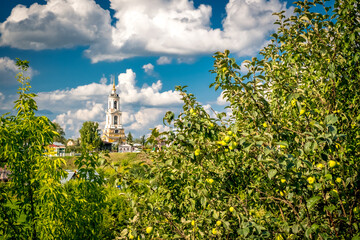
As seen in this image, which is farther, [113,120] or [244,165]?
[113,120]

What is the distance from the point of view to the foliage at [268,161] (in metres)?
1.94

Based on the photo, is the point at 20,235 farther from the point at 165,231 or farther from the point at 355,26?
the point at 355,26

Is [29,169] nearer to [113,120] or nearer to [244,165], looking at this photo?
[244,165]

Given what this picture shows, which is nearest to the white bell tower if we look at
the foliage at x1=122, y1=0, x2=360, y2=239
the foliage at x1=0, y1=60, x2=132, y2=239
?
the foliage at x1=0, y1=60, x2=132, y2=239

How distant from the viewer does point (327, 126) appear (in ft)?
5.51

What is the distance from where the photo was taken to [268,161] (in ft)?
5.94

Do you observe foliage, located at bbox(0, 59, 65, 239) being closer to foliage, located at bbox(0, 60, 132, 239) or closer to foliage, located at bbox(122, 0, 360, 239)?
foliage, located at bbox(0, 60, 132, 239)

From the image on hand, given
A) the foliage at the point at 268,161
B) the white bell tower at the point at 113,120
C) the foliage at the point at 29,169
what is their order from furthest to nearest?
the white bell tower at the point at 113,120 < the foliage at the point at 29,169 < the foliage at the point at 268,161

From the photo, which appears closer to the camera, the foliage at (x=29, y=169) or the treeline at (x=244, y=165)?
the treeline at (x=244, y=165)

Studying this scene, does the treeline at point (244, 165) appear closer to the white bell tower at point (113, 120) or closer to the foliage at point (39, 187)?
the foliage at point (39, 187)

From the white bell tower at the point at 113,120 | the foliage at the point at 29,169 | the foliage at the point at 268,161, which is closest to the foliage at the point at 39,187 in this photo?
the foliage at the point at 29,169

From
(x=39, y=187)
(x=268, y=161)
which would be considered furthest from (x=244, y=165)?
(x=39, y=187)

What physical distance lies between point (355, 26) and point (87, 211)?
4.22 metres

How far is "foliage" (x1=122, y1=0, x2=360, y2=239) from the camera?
76.4 inches
